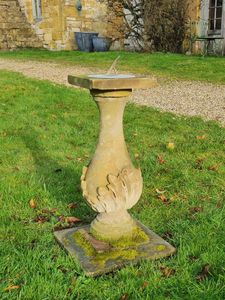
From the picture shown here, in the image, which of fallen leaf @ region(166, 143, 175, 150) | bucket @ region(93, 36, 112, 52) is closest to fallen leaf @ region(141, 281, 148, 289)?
fallen leaf @ region(166, 143, 175, 150)

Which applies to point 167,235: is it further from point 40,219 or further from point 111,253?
point 40,219

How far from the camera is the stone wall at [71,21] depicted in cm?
1833

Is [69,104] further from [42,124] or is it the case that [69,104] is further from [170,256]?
[170,256]

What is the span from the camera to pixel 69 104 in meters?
7.14

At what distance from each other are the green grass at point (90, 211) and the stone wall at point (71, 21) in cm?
1273

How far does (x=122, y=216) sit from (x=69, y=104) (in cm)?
476

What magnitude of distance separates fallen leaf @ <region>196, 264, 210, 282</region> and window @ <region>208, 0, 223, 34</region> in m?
13.6

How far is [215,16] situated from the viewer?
48.7 ft

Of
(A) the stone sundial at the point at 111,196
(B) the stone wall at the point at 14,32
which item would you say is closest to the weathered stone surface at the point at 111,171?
(A) the stone sundial at the point at 111,196

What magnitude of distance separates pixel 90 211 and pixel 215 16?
1330cm

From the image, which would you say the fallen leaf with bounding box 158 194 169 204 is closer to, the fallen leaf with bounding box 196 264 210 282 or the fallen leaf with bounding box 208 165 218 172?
the fallen leaf with bounding box 208 165 218 172

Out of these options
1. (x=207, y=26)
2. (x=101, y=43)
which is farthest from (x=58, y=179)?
(x=101, y=43)

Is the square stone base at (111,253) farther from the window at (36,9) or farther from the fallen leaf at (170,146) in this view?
the window at (36,9)

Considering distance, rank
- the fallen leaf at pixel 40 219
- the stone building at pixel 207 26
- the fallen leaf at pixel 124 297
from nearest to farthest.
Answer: the fallen leaf at pixel 124 297, the fallen leaf at pixel 40 219, the stone building at pixel 207 26
